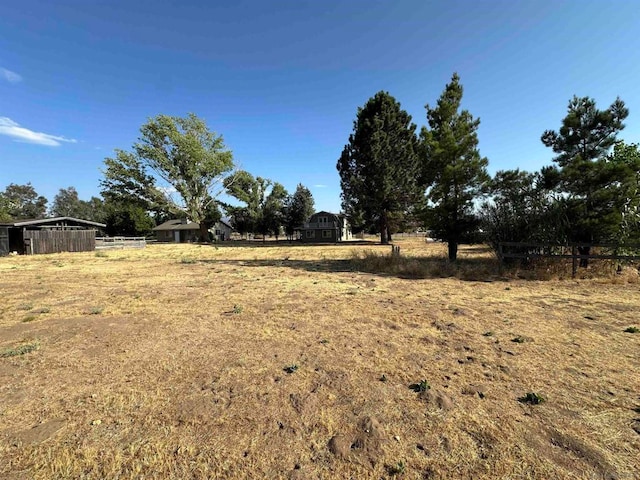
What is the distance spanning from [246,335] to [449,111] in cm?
1488

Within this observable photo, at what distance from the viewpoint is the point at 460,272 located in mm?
11938

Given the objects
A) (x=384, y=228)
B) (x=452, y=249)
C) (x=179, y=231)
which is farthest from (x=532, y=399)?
(x=179, y=231)

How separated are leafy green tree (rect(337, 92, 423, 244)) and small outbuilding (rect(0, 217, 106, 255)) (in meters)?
27.7

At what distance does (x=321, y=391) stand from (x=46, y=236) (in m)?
32.1

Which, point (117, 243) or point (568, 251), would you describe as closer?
point (568, 251)

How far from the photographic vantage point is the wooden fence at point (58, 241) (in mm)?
24406

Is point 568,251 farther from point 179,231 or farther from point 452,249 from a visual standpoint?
point 179,231

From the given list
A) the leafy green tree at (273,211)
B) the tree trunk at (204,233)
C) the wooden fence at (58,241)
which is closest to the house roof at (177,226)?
the tree trunk at (204,233)

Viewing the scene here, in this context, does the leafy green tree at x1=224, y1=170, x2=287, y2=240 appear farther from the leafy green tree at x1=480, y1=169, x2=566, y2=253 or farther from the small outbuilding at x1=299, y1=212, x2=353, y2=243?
the leafy green tree at x1=480, y1=169, x2=566, y2=253

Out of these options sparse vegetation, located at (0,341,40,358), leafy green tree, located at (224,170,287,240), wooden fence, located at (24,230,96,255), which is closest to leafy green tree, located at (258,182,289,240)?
leafy green tree, located at (224,170,287,240)

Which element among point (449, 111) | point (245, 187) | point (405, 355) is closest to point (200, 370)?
point (405, 355)

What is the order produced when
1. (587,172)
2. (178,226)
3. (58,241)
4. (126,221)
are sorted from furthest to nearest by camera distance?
1. (178,226)
2. (126,221)
3. (58,241)
4. (587,172)

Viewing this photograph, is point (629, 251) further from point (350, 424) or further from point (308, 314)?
point (350, 424)

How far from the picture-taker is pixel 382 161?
1284 inches
